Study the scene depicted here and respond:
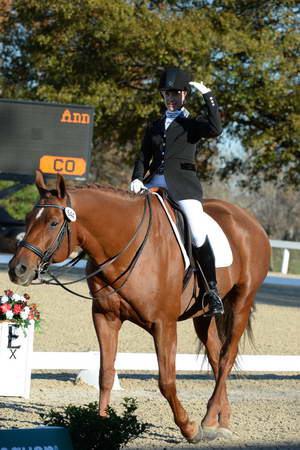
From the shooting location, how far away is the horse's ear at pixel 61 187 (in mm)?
5215

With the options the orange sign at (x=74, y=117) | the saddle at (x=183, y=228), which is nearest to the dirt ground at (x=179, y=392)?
the saddle at (x=183, y=228)

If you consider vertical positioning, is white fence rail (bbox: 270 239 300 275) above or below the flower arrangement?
below

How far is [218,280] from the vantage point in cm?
655

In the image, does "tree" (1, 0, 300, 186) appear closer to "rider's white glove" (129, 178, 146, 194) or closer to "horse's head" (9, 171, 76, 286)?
"rider's white glove" (129, 178, 146, 194)

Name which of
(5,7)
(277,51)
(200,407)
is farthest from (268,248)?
(5,7)

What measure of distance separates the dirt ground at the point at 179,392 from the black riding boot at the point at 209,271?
3.23ft

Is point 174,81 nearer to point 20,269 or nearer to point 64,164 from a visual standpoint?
point 20,269

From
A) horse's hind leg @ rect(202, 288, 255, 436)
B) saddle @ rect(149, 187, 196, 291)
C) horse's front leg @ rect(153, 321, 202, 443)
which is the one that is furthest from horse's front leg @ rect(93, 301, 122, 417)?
horse's hind leg @ rect(202, 288, 255, 436)

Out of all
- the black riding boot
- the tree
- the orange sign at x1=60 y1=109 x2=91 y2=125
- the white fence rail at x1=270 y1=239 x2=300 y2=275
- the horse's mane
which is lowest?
the white fence rail at x1=270 y1=239 x2=300 y2=275

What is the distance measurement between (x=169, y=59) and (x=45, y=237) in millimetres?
16632

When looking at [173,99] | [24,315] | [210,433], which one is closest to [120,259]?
[173,99]

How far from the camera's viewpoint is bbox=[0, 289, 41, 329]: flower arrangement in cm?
730

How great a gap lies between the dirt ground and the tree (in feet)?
31.7

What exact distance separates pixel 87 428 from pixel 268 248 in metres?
3.50
